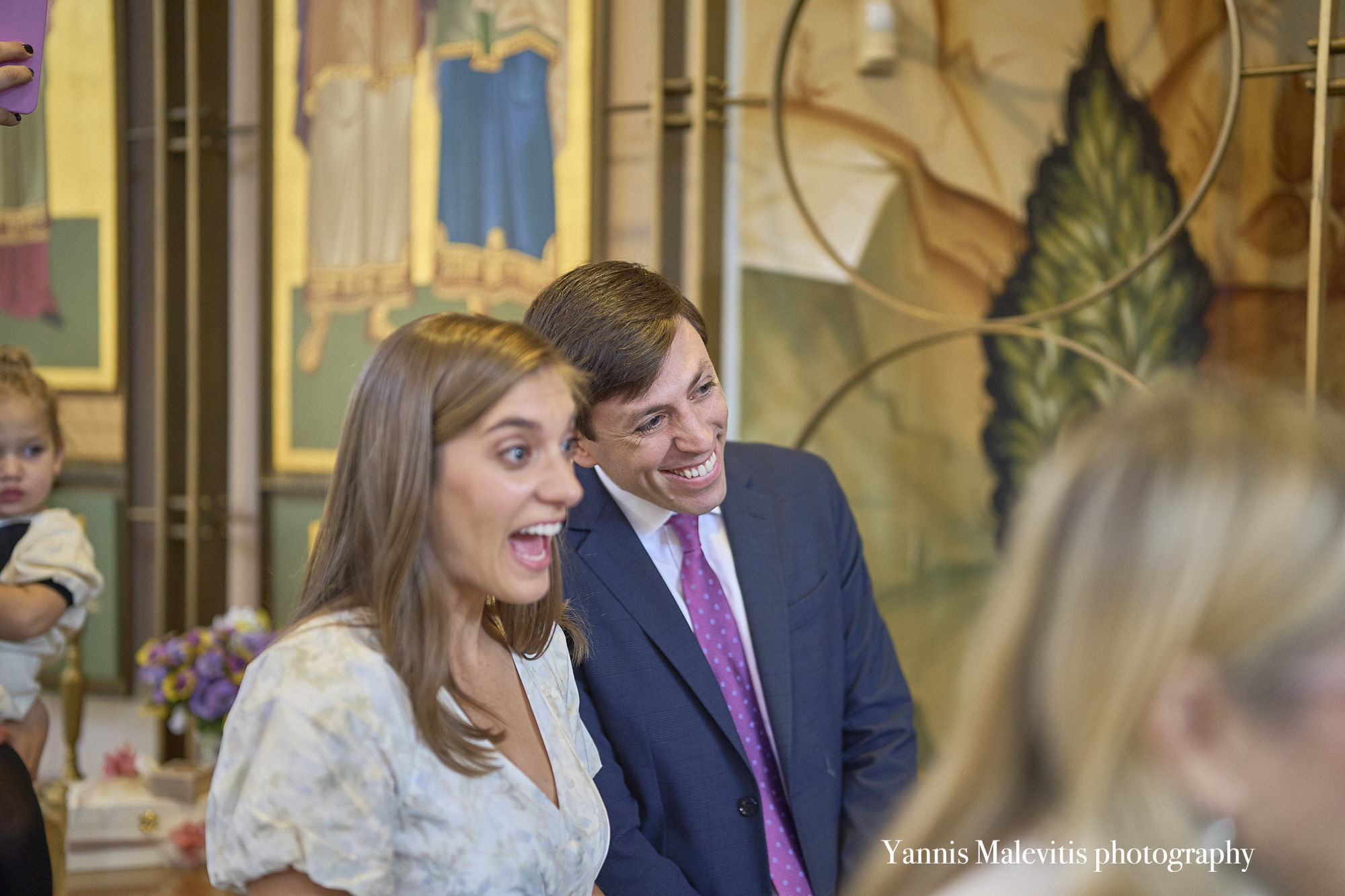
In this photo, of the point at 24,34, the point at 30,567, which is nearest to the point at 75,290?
the point at 30,567

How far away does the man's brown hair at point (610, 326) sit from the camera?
6.45ft

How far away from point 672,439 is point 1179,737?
1259 mm

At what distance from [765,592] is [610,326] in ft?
1.86

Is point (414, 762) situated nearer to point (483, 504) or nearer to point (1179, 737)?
point (483, 504)

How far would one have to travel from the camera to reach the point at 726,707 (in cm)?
198

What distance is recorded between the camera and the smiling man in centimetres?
195

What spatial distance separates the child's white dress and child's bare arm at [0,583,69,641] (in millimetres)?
26

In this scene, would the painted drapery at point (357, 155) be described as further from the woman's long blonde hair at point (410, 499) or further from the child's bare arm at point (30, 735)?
the woman's long blonde hair at point (410, 499)

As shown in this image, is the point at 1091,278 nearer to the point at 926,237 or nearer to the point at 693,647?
the point at 926,237

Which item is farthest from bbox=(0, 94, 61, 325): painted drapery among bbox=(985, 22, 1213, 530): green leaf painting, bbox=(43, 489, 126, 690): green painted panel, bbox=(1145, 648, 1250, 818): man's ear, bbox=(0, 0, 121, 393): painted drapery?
bbox=(1145, 648, 1250, 818): man's ear

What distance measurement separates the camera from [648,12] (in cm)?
361

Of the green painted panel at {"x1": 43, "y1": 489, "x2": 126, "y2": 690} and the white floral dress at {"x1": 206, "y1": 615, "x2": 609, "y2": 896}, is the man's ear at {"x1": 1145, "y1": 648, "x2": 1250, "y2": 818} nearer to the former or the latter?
the white floral dress at {"x1": 206, "y1": 615, "x2": 609, "y2": 896}

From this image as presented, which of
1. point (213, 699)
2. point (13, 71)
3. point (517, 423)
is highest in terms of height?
point (13, 71)

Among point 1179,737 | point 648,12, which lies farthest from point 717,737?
point 648,12
